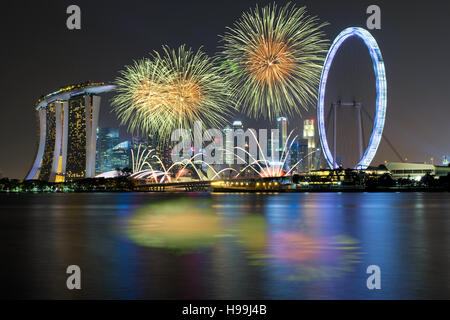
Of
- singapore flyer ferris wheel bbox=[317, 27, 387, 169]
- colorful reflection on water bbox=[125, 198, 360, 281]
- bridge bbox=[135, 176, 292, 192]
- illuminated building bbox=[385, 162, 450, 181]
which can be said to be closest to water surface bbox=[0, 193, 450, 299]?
colorful reflection on water bbox=[125, 198, 360, 281]

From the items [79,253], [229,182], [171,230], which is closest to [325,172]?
[229,182]

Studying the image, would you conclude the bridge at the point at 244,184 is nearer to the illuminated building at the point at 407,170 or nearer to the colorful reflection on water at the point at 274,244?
the illuminated building at the point at 407,170

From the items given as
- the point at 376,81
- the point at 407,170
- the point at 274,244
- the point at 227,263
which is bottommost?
the point at 274,244

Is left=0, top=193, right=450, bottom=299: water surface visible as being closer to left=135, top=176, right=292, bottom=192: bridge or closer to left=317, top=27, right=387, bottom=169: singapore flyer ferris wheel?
left=317, top=27, right=387, bottom=169: singapore flyer ferris wheel

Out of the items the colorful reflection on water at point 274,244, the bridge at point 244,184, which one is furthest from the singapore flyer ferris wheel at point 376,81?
the colorful reflection on water at point 274,244

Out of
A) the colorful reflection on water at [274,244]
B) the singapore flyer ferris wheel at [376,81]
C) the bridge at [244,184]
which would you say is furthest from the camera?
the bridge at [244,184]

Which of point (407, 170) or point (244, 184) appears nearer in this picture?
point (244, 184)

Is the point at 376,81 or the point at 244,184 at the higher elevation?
the point at 376,81

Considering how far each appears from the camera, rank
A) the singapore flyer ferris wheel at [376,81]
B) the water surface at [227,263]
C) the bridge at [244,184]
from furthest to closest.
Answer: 1. the bridge at [244,184]
2. the singapore flyer ferris wheel at [376,81]
3. the water surface at [227,263]

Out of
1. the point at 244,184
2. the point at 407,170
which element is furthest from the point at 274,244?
the point at 407,170

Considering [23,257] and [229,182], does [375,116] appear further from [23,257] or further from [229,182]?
[23,257]

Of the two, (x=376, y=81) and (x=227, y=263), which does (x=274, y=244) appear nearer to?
(x=227, y=263)
